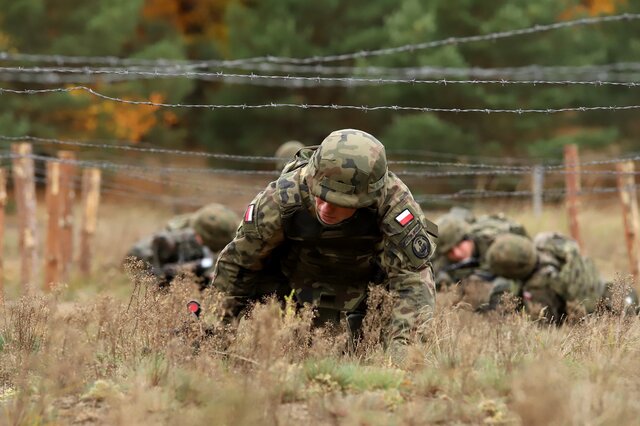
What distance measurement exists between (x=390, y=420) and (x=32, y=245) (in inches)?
352

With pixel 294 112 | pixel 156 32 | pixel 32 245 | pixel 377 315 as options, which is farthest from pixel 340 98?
pixel 377 315

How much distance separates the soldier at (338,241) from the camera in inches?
226

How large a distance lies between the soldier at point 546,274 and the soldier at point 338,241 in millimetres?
3177

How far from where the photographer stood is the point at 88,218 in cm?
1521

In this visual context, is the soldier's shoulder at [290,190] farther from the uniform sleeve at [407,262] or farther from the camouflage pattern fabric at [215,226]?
the camouflage pattern fabric at [215,226]

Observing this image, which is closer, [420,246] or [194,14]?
[420,246]

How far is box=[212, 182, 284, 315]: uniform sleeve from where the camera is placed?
6145 millimetres

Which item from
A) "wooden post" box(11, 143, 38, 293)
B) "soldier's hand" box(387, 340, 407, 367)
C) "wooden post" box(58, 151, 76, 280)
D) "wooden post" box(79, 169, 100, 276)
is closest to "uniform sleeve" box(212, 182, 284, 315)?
"soldier's hand" box(387, 340, 407, 367)

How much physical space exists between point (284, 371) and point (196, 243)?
6.64 metres

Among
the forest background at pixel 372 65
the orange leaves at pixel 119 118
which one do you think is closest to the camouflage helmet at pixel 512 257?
the forest background at pixel 372 65

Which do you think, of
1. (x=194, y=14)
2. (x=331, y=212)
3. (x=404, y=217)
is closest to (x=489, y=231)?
(x=404, y=217)

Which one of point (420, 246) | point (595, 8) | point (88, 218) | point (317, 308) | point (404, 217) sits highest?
point (595, 8)

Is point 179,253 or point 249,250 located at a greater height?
point 179,253

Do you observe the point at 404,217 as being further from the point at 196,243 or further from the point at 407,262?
the point at 196,243
